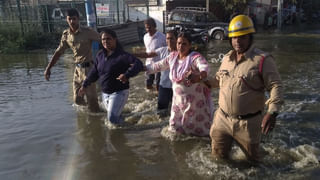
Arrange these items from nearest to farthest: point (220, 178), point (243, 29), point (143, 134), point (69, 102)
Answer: point (243, 29), point (220, 178), point (143, 134), point (69, 102)

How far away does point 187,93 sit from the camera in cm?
441

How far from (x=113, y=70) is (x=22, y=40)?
496 inches

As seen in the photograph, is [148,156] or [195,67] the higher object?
[195,67]

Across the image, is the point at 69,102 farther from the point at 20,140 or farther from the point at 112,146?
the point at 112,146

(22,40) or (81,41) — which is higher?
(81,41)

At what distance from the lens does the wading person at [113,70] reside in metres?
4.71

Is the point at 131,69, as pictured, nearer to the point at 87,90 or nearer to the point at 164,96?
the point at 164,96

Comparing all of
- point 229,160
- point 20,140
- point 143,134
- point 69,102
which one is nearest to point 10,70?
point 69,102

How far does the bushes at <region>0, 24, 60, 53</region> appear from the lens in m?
15.2

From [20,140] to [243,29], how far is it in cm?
402

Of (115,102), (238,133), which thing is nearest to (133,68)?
(115,102)

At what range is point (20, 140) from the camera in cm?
523

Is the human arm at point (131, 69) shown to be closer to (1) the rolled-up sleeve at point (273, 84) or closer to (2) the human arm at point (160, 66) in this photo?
(2) the human arm at point (160, 66)

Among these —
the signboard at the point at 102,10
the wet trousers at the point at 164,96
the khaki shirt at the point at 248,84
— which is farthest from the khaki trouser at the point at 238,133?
the signboard at the point at 102,10
